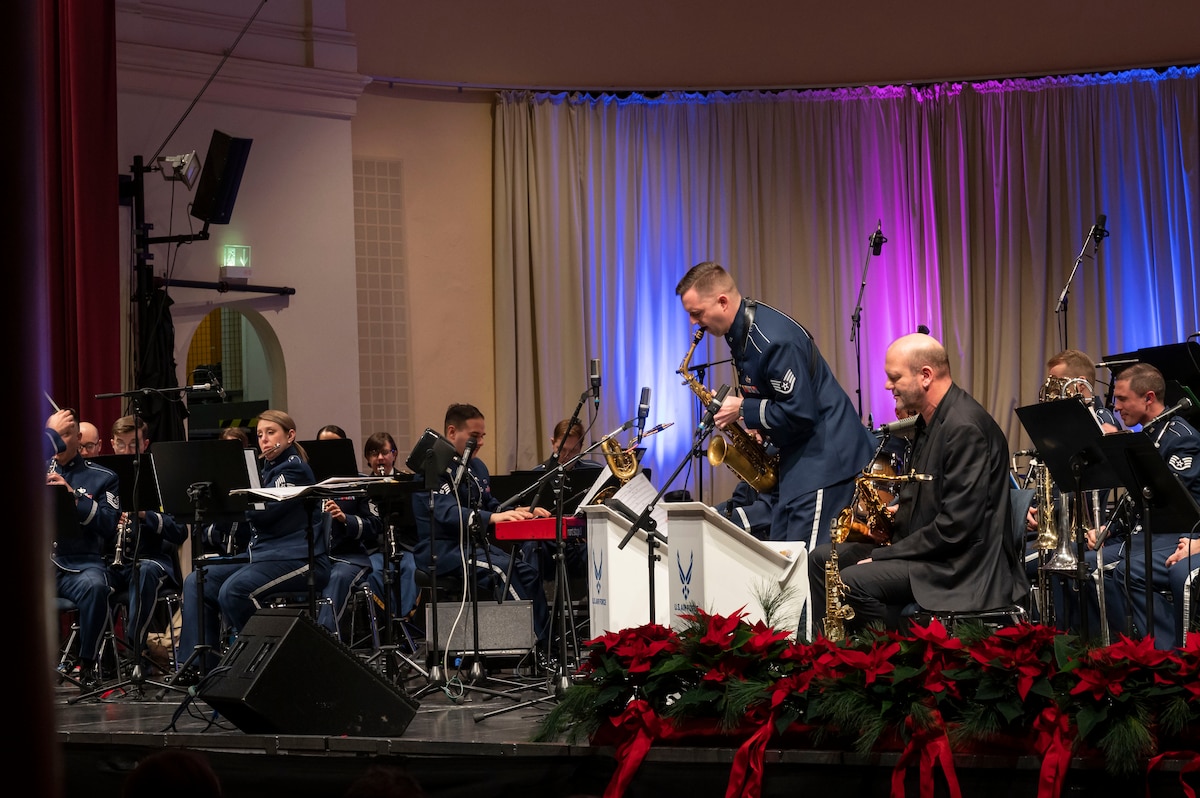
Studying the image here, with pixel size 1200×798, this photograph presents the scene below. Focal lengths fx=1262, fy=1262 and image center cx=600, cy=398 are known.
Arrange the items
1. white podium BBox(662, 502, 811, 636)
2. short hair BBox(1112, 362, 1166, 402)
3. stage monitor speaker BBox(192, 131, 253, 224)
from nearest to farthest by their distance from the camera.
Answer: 1. white podium BBox(662, 502, 811, 636)
2. short hair BBox(1112, 362, 1166, 402)
3. stage monitor speaker BBox(192, 131, 253, 224)

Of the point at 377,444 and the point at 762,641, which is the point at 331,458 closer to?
the point at 377,444

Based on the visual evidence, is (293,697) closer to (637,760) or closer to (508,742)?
(508,742)

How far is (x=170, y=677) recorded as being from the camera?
6691 millimetres

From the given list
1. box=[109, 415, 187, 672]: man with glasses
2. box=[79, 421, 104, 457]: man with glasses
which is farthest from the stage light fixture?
box=[109, 415, 187, 672]: man with glasses

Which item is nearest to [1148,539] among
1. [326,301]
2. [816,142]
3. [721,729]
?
[721,729]

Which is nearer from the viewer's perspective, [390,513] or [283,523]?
[390,513]

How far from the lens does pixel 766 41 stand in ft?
38.3

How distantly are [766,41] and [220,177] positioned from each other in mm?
5302

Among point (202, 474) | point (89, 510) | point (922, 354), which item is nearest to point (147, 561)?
point (89, 510)

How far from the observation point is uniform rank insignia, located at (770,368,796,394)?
5.12 metres

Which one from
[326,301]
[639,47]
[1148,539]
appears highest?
[639,47]

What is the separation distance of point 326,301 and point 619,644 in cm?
698

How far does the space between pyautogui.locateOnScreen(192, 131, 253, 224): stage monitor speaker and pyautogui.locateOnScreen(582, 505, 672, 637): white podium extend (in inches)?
187

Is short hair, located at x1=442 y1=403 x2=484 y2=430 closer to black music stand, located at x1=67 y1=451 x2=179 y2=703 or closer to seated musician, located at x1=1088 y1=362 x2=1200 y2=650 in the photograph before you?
black music stand, located at x1=67 y1=451 x2=179 y2=703
